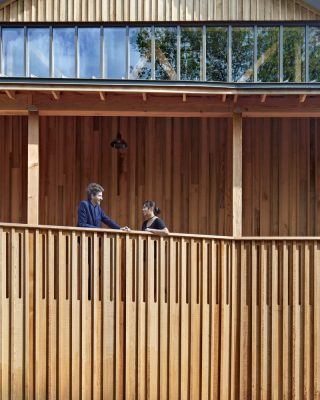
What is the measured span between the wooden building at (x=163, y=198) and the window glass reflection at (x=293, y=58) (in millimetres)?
28

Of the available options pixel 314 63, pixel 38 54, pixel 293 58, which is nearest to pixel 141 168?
pixel 38 54

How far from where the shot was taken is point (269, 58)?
10.2m

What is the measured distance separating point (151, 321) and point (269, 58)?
6.45 metres

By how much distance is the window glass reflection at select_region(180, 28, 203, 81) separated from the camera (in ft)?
33.6

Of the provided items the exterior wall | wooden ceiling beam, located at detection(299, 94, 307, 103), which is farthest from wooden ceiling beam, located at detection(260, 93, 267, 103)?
the exterior wall

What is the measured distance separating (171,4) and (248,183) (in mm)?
4380

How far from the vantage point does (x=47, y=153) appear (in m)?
9.72

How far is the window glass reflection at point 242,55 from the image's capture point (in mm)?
10164

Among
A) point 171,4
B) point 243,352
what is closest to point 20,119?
point 171,4

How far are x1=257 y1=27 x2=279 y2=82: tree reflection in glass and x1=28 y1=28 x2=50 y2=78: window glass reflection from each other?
4.27m

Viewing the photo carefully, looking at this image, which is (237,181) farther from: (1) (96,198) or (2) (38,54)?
(2) (38,54)

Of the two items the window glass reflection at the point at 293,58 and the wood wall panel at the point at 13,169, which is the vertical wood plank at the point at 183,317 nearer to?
the wood wall panel at the point at 13,169

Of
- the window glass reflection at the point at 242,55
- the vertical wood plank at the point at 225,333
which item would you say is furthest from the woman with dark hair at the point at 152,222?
the window glass reflection at the point at 242,55

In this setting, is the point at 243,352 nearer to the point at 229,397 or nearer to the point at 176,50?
the point at 229,397
